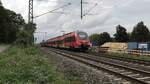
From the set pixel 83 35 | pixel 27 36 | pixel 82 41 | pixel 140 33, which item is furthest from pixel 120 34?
pixel 27 36

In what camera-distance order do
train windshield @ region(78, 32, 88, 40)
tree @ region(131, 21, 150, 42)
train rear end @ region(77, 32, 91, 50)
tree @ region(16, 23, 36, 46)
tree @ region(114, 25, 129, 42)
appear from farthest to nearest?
tree @ region(114, 25, 129, 42) → tree @ region(131, 21, 150, 42) → train windshield @ region(78, 32, 88, 40) → train rear end @ region(77, 32, 91, 50) → tree @ region(16, 23, 36, 46)

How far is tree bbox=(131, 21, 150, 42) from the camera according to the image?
4700 inches

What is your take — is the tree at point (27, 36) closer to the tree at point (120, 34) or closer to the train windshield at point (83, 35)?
the train windshield at point (83, 35)

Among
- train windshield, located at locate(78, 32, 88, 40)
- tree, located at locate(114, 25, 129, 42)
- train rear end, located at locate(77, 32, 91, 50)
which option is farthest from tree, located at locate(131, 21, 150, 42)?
train rear end, located at locate(77, 32, 91, 50)

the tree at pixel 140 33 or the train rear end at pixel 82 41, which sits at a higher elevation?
the tree at pixel 140 33

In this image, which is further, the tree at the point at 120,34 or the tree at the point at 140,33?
the tree at the point at 120,34

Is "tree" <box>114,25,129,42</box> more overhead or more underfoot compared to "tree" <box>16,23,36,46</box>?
more overhead

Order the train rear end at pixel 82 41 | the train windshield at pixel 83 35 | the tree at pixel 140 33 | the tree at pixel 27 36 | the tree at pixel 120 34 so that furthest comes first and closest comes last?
1. the tree at pixel 120 34
2. the tree at pixel 140 33
3. the train windshield at pixel 83 35
4. the train rear end at pixel 82 41
5. the tree at pixel 27 36

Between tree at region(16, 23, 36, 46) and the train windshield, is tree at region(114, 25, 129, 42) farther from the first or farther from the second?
tree at region(16, 23, 36, 46)

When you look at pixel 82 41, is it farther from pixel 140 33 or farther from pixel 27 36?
pixel 140 33

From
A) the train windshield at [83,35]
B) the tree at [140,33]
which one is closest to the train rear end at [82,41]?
the train windshield at [83,35]

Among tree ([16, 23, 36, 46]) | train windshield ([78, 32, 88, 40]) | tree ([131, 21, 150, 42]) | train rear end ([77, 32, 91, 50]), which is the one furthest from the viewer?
tree ([131, 21, 150, 42])

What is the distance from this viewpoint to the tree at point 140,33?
11938cm

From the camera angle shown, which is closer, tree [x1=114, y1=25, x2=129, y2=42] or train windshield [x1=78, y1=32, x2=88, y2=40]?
train windshield [x1=78, y1=32, x2=88, y2=40]
